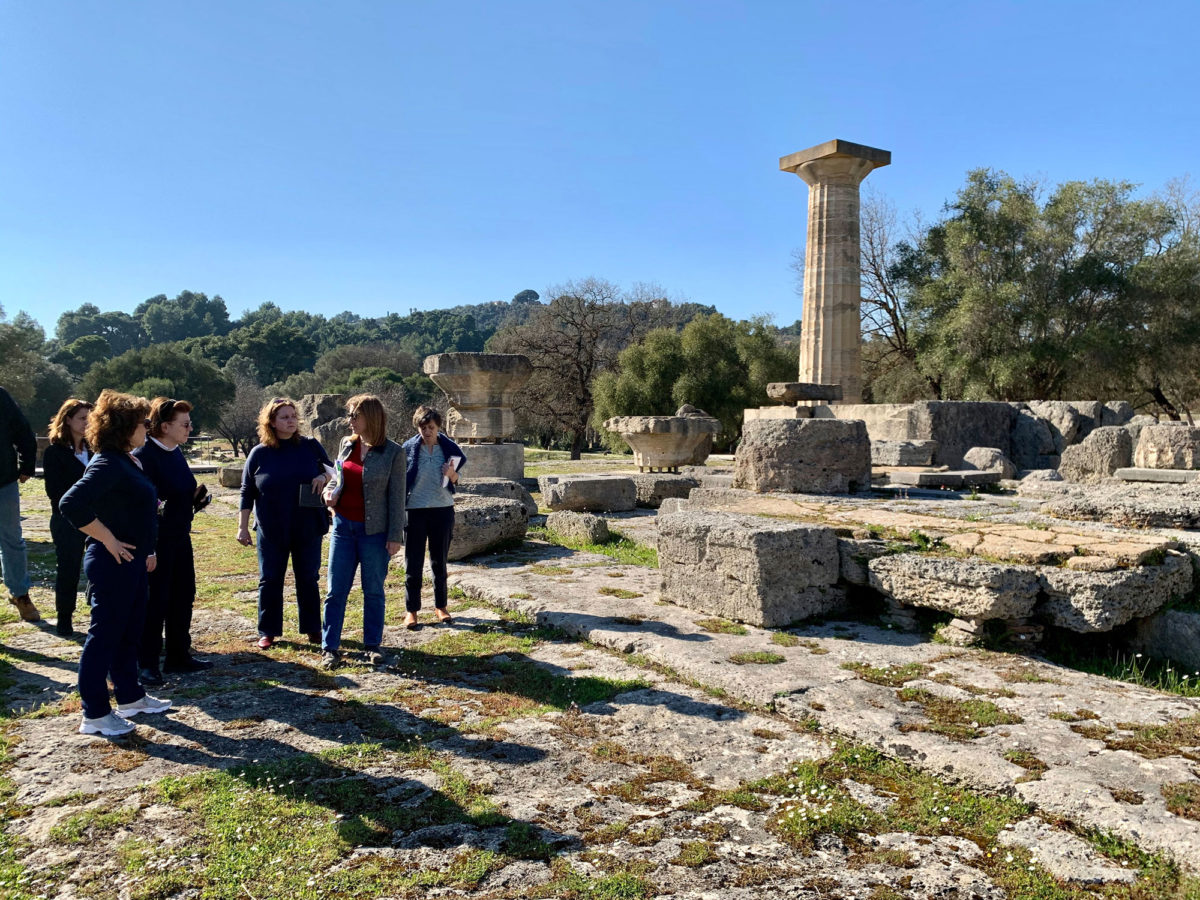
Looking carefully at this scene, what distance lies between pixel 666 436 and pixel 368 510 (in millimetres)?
10166

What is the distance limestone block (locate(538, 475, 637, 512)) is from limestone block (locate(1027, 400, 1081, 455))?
7.15m

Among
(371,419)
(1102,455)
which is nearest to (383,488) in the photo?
(371,419)

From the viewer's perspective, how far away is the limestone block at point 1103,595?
4.23 metres

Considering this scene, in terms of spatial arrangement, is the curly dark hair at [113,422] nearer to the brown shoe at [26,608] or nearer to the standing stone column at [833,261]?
the brown shoe at [26,608]

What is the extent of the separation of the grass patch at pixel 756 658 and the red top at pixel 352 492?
91.2 inches

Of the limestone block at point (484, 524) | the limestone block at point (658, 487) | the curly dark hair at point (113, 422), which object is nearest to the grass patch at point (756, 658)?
the curly dark hair at point (113, 422)

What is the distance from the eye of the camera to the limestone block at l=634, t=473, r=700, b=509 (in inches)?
465

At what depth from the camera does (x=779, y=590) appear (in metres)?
5.15

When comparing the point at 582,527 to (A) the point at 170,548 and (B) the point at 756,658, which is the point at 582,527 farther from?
(A) the point at 170,548

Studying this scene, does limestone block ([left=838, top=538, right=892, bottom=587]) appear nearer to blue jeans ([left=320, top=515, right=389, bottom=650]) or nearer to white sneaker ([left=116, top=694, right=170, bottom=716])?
blue jeans ([left=320, top=515, right=389, bottom=650])

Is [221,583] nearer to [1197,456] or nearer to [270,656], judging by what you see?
[270,656]

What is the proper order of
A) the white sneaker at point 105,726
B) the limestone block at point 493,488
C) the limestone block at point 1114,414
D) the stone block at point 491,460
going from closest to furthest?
the white sneaker at point 105,726 → the limestone block at point 493,488 → the limestone block at point 1114,414 → the stone block at point 491,460

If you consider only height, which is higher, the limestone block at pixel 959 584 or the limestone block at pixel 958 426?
the limestone block at pixel 958 426

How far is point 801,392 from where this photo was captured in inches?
559
